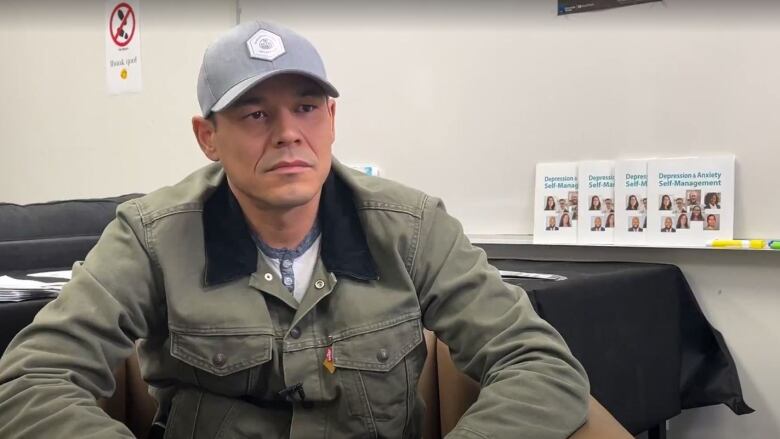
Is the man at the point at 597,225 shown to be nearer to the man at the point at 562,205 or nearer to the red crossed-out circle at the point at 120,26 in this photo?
the man at the point at 562,205

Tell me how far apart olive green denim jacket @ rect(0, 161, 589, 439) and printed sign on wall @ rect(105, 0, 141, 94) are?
2.00m

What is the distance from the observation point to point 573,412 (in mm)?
1040

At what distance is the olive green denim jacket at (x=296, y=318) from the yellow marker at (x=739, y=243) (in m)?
0.85

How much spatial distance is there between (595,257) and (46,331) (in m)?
1.44

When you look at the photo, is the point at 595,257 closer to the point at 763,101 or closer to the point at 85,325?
the point at 763,101

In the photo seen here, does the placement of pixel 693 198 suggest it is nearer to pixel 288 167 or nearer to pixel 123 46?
pixel 288 167

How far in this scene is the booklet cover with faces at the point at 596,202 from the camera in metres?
1.98

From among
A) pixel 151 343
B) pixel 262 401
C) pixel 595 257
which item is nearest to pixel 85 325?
pixel 151 343

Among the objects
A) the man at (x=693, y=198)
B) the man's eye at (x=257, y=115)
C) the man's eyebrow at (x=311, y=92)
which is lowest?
the man at (x=693, y=198)

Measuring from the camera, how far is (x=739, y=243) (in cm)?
179

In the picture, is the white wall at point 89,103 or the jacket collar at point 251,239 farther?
the white wall at point 89,103

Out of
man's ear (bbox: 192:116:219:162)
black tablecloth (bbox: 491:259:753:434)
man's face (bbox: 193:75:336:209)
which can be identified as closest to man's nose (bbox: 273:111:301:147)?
man's face (bbox: 193:75:336:209)

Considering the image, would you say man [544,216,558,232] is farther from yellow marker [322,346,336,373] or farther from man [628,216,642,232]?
yellow marker [322,346,336,373]

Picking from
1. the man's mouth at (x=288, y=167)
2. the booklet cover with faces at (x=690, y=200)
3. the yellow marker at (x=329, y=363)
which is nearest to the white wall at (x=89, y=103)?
the booklet cover with faces at (x=690, y=200)
